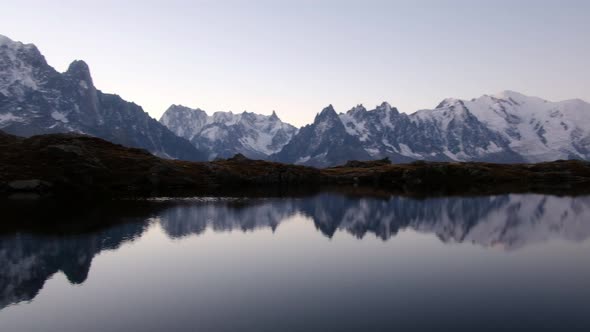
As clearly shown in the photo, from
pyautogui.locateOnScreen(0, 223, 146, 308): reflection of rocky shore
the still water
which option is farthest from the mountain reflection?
the still water

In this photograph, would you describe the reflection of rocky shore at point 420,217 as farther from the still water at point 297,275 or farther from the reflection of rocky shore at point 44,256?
the reflection of rocky shore at point 44,256

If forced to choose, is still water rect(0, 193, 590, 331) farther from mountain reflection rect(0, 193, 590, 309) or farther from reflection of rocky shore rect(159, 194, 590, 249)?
reflection of rocky shore rect(159, 194, 590, 249)

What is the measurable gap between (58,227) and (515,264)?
2683 inches

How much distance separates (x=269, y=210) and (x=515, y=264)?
61.8 meters

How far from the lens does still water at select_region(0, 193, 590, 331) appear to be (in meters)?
34.8

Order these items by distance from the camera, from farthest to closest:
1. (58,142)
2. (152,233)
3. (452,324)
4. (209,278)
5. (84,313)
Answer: (58,142) → (152,233) → (209,278) → (84,313) → (452,324)

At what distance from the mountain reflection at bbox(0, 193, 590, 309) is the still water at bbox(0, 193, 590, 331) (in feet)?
1.22

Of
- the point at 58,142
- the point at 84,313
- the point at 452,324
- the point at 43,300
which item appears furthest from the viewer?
the point at 58,142

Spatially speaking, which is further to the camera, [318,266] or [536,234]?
[536,234]

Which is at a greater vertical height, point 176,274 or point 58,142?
point 58,142

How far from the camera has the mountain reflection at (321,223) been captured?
2095 inches

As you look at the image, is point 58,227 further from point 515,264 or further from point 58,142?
point 58,142

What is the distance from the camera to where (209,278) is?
4766 centimetres

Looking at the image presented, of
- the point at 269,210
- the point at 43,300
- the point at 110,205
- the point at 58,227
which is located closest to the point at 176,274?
the point at 43,300
